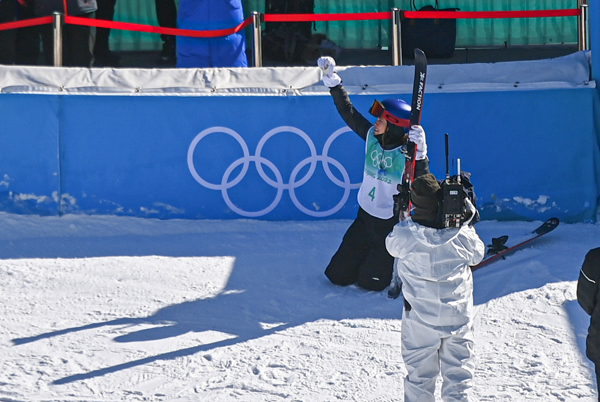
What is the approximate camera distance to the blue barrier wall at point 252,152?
7.09 meters

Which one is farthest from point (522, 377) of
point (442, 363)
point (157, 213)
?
point (157, 213)

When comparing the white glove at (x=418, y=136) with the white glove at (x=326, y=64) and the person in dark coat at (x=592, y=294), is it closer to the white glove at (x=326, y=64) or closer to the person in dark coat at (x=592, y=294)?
the white glove at (x=326, y=64)

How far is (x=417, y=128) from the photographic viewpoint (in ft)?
16.4

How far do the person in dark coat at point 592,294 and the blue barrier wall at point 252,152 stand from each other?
391 centimetres

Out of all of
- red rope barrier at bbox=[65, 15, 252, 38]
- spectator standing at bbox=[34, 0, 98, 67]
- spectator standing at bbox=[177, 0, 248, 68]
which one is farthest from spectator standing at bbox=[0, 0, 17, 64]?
spectator standing at bbox=[177, 0, 248, 68]

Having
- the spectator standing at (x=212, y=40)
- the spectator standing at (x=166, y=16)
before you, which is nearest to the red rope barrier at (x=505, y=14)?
the spectator standing at (x=212, y=40)

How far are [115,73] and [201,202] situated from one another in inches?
55.2

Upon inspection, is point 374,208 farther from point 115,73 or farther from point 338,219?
point 115,73

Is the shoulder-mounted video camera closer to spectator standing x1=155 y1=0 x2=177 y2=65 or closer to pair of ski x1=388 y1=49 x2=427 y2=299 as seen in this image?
pair of ski x1=388 y1=49 x2=427 y2=299

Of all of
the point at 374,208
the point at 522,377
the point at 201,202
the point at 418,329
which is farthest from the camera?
the point at 201,202

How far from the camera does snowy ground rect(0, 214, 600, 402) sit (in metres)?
4.40

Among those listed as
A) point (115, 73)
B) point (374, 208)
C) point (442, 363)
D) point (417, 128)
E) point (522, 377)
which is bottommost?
point (522, 377)

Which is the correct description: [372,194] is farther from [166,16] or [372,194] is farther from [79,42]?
[166,16]

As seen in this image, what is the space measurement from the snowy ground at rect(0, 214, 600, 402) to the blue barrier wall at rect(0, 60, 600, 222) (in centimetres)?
22
